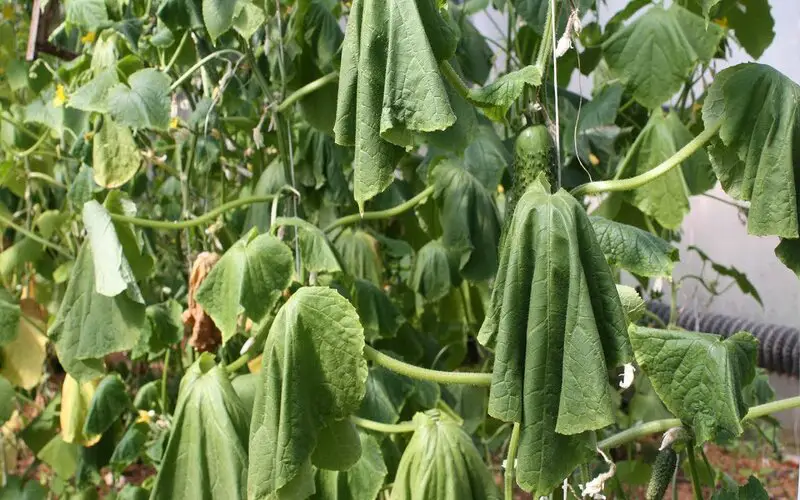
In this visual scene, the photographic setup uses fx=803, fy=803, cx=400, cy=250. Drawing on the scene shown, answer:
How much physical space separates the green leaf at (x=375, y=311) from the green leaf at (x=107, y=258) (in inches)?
12.1

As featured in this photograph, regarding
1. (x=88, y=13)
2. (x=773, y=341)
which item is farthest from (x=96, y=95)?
(x=773, y=341)

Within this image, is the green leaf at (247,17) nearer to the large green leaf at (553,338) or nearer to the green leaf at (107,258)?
the green leaf at (107,258)

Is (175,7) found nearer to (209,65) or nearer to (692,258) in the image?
(209,65)

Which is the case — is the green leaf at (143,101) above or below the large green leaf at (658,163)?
above

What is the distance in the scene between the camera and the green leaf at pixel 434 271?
4.41 feet

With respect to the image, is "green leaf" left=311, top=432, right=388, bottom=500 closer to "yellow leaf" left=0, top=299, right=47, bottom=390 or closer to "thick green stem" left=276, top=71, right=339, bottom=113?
"thick green stem" left=276, top=71, right=339, bottom=113

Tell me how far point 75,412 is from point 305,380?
0.91 metres

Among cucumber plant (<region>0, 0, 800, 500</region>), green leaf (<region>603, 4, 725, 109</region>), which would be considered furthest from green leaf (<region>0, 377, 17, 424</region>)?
green leaf (<region>603, 4, 725, 109</region>)

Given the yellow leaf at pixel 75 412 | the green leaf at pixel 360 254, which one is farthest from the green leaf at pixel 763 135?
the yellow leaf at pixel 75 412

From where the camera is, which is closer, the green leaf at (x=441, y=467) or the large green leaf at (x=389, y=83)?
the large green leaf at (x=389, y=83)

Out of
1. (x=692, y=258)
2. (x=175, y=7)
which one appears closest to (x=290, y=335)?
(x=175, y=7)

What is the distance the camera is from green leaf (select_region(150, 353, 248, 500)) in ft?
2.63

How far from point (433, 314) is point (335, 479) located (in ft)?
2.78

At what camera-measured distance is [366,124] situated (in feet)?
1.95
